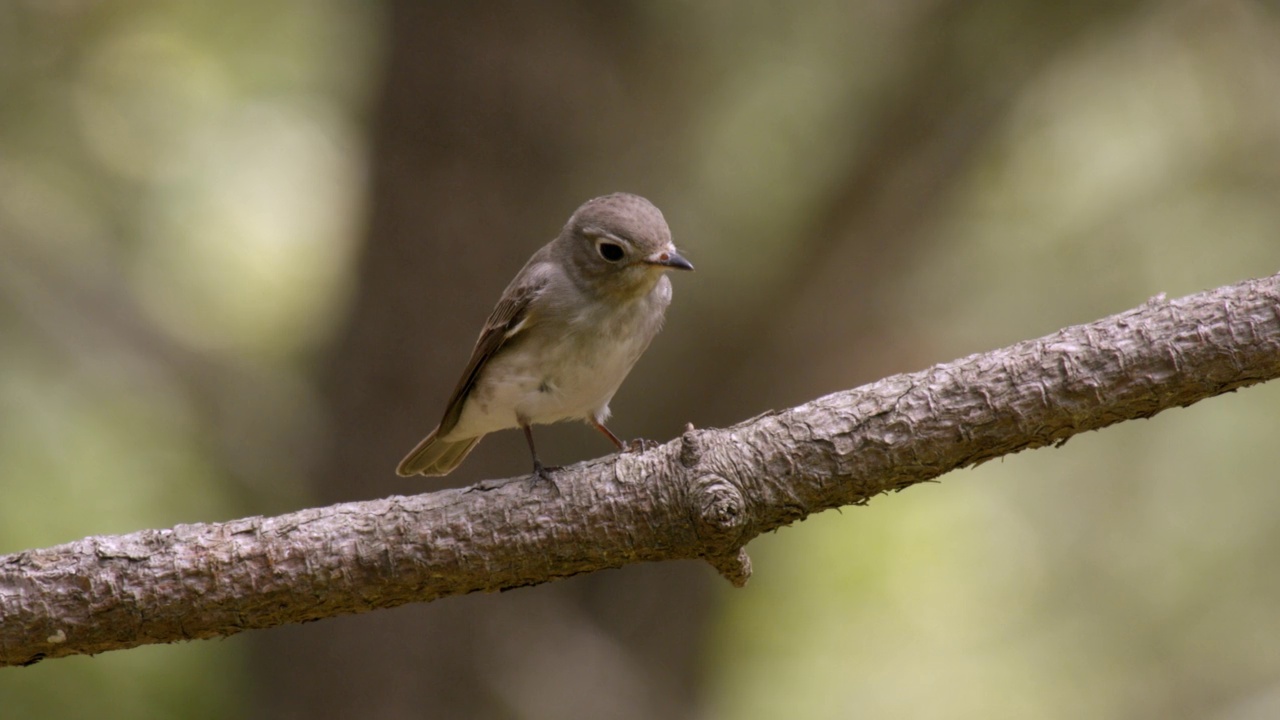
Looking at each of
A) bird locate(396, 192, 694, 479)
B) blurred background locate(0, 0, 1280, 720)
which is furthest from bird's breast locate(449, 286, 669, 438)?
blurred background locate(0, 0, 1280, 720)

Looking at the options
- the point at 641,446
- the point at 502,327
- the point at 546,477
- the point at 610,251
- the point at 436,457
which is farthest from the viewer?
the point at 436,457

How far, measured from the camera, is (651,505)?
3453mm

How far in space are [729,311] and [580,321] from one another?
103 inches

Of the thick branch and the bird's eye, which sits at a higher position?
the bird's eye

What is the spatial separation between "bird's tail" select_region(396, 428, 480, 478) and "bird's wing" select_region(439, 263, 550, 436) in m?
0.18

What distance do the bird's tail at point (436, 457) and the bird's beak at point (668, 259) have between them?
49.1 inches

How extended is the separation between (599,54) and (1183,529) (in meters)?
4.29

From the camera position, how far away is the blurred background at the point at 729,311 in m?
6.56

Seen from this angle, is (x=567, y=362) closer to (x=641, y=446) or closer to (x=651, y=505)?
(x=641, y=446)

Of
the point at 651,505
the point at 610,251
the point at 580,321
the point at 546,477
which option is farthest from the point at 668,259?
the point at 651,505

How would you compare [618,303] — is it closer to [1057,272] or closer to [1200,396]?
[1200,396]

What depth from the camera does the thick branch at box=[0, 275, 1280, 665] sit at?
316 cm

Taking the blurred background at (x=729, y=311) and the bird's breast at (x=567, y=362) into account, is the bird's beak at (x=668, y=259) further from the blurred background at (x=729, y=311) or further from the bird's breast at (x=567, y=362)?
the blurred background at (x=729, y=311)

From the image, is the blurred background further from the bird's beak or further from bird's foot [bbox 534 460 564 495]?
bird's foot [bbox 534 460 564 495]
